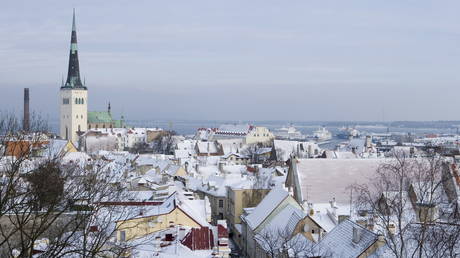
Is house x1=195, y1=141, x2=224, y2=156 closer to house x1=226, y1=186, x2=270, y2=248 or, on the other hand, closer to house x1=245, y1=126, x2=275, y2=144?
house x1=245, y1=126, x2=275, y2=144

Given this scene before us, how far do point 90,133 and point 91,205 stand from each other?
120143 millimetres

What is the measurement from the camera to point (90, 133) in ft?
446

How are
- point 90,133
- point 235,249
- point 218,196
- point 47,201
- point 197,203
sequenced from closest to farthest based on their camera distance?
point 47,201
point 197,203
point 235,249
point 218,196
point 90,133

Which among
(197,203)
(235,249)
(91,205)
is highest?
(91,205)

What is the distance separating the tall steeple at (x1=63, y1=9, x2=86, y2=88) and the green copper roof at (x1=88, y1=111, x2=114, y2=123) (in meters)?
13.2

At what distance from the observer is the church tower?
6053 inches

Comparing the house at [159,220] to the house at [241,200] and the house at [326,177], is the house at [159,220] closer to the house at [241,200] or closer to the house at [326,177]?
the house at [326,177]

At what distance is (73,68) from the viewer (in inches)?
5994

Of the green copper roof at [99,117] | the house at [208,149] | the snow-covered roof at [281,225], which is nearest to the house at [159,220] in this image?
the snow-covered roof at [281,225]

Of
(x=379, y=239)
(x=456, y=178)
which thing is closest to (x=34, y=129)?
(x=379, y=239)

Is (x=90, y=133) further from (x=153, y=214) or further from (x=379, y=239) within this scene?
(x=379, y=239)

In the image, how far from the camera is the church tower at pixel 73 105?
154 metres

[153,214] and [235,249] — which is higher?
[153,214]

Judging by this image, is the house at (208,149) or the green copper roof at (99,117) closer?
the house at (208,149)
